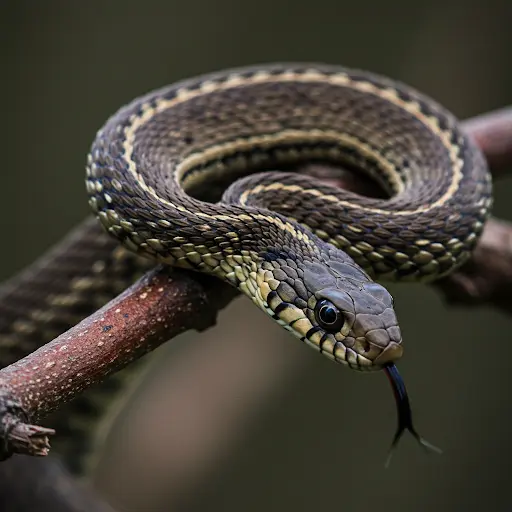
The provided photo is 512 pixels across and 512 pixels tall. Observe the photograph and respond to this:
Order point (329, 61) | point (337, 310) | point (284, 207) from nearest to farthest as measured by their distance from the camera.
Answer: point (337, 310) → point (284, 207) → point (329, 61)

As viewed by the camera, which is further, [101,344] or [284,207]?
[284,207]

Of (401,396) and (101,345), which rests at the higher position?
(101,345)

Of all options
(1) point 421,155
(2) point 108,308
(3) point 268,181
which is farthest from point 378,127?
(2) point 108,308

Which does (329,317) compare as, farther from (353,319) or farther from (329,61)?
(329,61)

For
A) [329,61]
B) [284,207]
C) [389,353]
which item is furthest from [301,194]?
[329,61]

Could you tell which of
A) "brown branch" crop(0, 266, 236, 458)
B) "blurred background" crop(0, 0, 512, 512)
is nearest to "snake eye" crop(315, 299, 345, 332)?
"brown branch" crop(0, 266, 236, 458)

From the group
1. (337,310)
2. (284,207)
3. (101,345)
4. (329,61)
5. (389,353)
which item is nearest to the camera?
(101,345)

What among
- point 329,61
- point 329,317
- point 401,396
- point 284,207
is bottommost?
point 401,396
